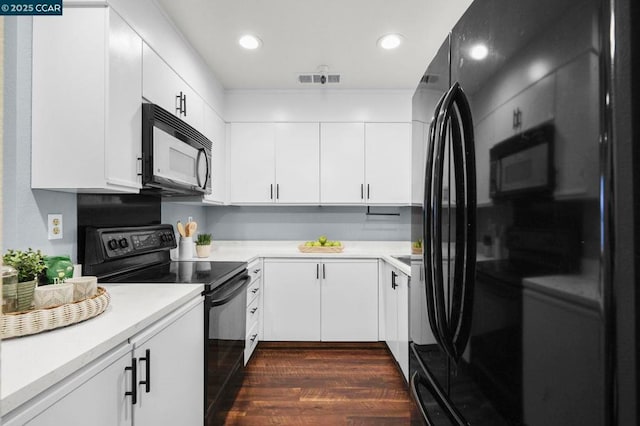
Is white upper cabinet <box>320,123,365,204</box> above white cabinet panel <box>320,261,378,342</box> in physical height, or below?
above

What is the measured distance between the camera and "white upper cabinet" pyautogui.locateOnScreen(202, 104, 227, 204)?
2836 mm

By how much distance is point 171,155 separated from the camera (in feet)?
6.24

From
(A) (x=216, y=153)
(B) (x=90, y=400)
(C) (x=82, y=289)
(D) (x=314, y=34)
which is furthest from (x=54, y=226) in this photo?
(D) (x=314, y=34)

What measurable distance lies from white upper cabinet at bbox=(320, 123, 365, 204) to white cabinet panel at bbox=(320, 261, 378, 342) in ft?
2.13

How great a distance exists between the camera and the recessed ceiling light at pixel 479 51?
0.75 m

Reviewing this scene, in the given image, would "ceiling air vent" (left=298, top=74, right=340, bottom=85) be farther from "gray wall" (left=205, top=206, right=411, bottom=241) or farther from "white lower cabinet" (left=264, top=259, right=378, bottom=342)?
"white lower cabinet" (left=264, top=259, right=378, bottom=342)

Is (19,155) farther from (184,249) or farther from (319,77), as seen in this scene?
(319,77)

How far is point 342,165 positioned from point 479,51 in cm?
256

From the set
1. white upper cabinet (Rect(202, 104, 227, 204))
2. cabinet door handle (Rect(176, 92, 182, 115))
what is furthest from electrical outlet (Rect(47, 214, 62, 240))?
white upper cabinet (Rect(202, 104, 227, 204))

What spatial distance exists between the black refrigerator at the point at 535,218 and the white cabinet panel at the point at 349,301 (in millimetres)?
2084

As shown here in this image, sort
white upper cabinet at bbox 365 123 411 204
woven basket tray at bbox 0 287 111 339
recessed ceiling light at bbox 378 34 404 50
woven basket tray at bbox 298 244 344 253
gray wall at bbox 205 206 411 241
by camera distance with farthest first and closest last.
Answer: gray wall at bbox 205 206 411 241, white upper cabinet at bbox 365 123 411 204, woven basket tray at bbox 298 244 344 253, recessed ceiling light at bbox 378 34 404 50, woven basket tray at bbox 0 287 111 339

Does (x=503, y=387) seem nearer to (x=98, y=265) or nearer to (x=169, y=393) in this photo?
Answer: (x=169, y=393)

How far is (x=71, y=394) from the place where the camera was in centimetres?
81
